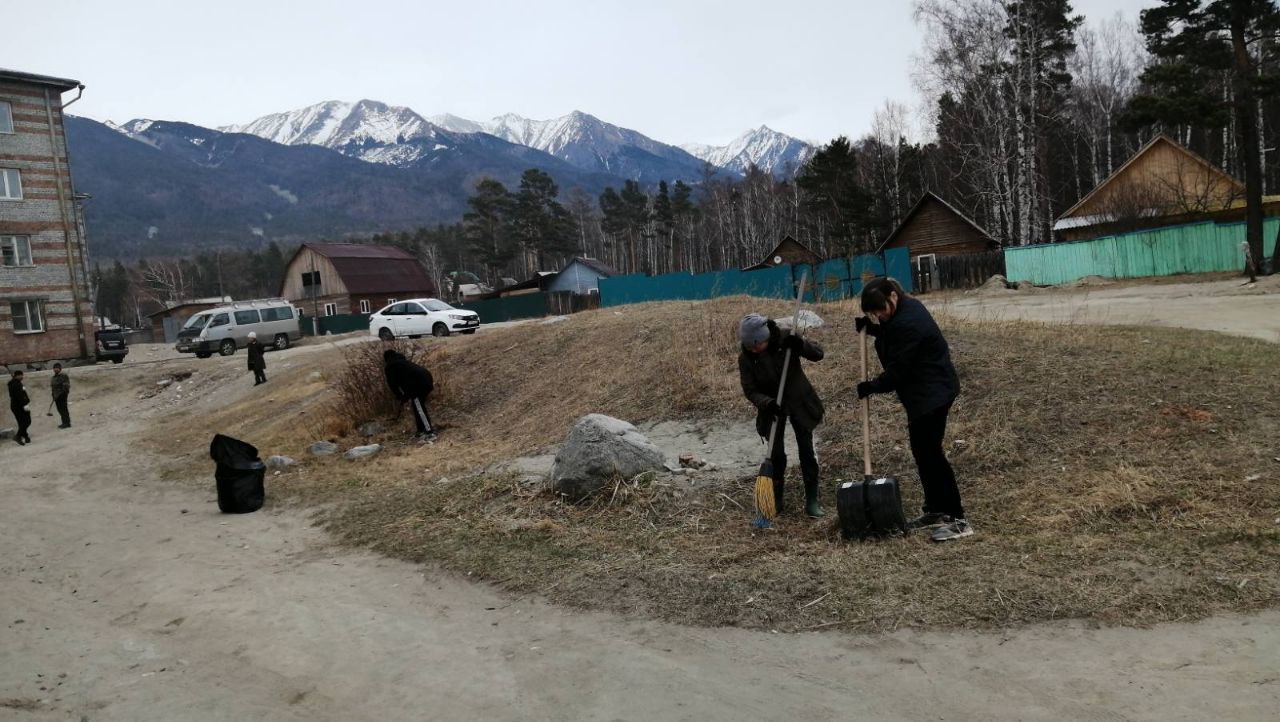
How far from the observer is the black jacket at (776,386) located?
240 inches

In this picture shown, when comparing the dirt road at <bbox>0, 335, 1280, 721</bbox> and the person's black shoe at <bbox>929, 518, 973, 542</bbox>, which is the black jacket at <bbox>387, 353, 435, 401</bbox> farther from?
the person's black shoe at <bbox>929, 518, 973, 542</bbox>

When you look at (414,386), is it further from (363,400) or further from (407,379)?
(363,400)

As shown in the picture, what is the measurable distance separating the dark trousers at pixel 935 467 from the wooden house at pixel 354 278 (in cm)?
5464

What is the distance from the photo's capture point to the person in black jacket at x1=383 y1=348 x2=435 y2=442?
460 inches

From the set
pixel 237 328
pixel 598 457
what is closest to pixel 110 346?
pixel 237 328

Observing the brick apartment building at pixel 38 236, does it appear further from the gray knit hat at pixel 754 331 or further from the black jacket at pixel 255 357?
the gray knit hat at pixel 754 331

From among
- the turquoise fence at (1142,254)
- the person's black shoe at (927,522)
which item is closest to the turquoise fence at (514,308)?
the turquoise fence at (1142,254)

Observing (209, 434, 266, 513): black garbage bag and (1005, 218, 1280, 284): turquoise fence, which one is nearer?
(209, 434, 266, 513): black garbage bag

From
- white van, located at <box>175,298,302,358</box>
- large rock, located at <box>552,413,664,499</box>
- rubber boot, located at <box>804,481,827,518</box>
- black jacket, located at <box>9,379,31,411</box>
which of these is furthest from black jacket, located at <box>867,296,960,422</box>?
white van, located at <box>175,298,302,358</box>

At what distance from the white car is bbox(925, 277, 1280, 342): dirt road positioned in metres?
15.4

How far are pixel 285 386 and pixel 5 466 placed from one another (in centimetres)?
609

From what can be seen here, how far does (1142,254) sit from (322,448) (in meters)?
27.2

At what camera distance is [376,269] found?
197 feet

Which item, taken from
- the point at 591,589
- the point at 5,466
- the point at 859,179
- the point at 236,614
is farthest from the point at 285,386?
the point at 859,179
